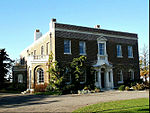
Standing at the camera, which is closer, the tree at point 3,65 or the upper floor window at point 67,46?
the upper floor window at point 67,46

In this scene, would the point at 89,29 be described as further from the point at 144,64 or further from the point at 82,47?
the point at 144,64

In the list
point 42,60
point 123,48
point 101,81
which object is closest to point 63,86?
point 42,60

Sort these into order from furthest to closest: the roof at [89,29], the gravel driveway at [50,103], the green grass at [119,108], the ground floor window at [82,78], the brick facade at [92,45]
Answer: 1. the ground floor window at [82,78]
2. the roof at [89,29]
3. the brick facade at [92,45]
4. the gravel driveway at [50,103]
5. the green grass at [119,108]

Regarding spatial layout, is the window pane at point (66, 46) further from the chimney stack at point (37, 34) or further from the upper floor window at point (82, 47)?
the chimney stack at point (37, 34)

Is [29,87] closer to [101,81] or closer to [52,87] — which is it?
[52,87]

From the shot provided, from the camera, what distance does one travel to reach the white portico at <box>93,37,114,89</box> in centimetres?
2567

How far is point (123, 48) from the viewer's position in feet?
95.3

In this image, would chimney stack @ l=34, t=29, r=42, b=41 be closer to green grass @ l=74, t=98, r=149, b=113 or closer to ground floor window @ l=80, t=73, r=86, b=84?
ground floor window @ l=80, t=73, r=86, b=84

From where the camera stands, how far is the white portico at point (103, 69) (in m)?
25.7

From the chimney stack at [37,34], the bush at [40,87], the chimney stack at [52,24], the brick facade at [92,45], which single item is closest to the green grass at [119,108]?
the bush at [40,87]

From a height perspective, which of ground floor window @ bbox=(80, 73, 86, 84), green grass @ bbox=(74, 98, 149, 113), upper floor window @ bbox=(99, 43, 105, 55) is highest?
upper floor window @ bbox=(99, 43, 105, 55)

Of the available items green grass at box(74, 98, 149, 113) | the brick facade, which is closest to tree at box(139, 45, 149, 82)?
the brick facade

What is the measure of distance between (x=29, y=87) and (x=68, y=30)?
9247mm

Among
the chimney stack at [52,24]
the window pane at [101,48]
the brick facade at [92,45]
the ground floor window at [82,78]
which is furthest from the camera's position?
the window pane at [101,48]
